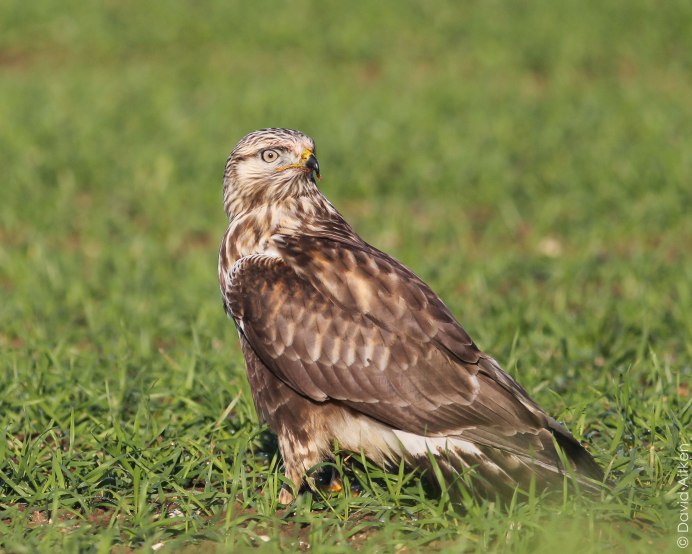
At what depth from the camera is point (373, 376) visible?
412cm

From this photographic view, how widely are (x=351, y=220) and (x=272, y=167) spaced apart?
510cm

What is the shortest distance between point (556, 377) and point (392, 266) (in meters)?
1.59

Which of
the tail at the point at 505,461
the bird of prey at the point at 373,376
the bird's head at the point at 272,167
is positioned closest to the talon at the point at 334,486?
the bird of prey at the point at 373,376

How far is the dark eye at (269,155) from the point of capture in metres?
4.82

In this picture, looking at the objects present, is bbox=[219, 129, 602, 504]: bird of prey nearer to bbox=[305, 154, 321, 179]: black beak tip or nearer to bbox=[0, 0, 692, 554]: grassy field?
bbox=[0, 0, 692, 554]: grassy field

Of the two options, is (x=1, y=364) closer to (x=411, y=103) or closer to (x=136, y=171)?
(x=136, y=171)

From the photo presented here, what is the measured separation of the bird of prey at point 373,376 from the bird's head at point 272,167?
335 millimetres

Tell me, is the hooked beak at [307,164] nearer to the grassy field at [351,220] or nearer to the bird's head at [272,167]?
the bird's head at [272,167]

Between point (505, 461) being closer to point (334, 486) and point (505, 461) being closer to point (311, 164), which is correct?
point (334, 486)

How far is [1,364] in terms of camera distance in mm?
5699

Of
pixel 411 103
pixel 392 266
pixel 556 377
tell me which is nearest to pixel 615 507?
pixel 392 266

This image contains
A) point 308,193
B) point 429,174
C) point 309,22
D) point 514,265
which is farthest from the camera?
point 309,22

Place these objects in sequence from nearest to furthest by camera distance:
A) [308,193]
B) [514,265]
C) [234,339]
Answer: [308,193] → [234,339] → [514,265]

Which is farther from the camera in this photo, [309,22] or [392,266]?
[309,22]
